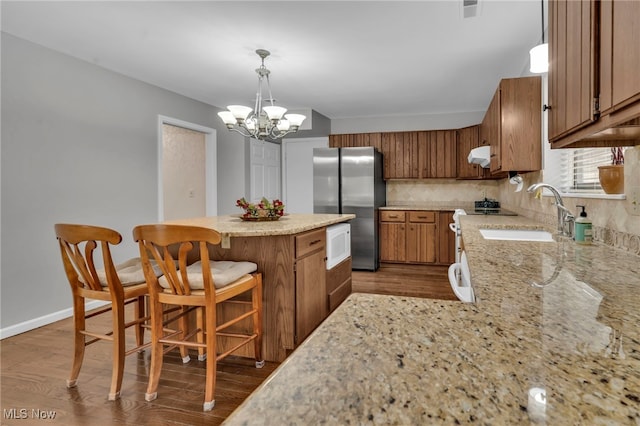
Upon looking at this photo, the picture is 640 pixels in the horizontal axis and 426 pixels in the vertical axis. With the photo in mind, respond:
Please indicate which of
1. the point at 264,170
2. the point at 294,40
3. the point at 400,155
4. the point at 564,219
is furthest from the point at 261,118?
the point at 400,155

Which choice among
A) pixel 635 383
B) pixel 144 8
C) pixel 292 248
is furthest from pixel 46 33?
pixel 635 383

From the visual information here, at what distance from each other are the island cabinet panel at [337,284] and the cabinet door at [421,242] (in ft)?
7.32

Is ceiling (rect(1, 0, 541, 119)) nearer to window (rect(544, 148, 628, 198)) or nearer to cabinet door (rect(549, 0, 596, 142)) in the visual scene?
window (rect(544, 148, 628, 198))

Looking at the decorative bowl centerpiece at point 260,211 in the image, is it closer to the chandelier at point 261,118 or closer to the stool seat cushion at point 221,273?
the stool seat cushion at point 221,273

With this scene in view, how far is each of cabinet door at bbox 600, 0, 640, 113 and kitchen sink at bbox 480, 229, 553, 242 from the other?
1.38 m

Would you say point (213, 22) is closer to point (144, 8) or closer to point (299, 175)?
point (144, 8)

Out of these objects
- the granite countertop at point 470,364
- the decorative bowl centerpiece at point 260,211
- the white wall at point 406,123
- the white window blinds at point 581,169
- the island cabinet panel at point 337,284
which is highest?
the white wall at point 406,123

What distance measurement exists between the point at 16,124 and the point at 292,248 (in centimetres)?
256

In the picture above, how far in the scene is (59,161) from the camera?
3.25 meters

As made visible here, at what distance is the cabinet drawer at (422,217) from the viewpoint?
5485 millimetres

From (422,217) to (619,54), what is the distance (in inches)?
185

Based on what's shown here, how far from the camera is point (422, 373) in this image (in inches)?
19.1

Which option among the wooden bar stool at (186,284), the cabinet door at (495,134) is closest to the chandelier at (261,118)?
the wooden bar stool at (186,284)

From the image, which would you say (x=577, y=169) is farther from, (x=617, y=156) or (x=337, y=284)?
(x=337, y=284)
